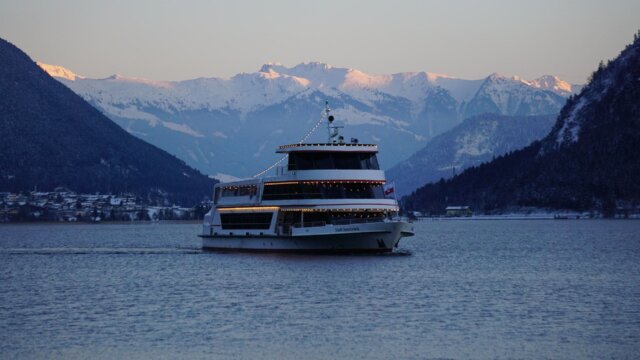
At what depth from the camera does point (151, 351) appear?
2051 inches

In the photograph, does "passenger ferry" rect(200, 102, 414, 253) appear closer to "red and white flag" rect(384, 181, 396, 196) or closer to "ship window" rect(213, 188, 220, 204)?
"red and white flag" rect(384, 181, 396, 196)

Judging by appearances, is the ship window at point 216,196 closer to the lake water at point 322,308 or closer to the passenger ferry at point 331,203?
the lake water at point 322,308

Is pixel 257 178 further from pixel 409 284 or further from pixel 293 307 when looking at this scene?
pixel 293 307

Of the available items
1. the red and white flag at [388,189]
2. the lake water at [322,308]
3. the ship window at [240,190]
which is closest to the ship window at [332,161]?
the red and white flag at [388,189]

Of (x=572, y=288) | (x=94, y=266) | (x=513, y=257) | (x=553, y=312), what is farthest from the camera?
(x=513, y=257)

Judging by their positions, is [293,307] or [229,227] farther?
[229,227]

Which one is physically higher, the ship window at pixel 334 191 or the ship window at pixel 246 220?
the ship window at pixel 334 191

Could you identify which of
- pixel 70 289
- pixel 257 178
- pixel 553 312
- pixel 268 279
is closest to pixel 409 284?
pixel 268 279

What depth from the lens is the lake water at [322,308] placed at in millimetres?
52562

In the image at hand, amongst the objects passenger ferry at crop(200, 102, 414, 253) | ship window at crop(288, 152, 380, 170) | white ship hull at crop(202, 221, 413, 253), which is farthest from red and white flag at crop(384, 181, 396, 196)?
white ship hull at crop(202, 221, 413, 253)

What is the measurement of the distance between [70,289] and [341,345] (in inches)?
1251

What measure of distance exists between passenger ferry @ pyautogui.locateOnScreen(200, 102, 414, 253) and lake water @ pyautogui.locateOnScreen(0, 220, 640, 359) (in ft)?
6.09

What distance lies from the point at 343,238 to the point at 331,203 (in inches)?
121

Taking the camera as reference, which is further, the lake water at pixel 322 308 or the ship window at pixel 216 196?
the ship window at pixel 216 196
